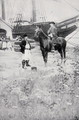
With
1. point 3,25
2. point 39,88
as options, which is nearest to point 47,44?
point 3,25

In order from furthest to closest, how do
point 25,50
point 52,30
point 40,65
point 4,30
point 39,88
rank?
point 4,30 < point 52,30 < point 25,50 < point 40,65 < point 39,88

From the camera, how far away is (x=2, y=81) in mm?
4324

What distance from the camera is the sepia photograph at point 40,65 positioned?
12.7 ft

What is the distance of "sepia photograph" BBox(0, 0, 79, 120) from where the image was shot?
3.88 metres

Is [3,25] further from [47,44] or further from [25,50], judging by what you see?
[47,44]

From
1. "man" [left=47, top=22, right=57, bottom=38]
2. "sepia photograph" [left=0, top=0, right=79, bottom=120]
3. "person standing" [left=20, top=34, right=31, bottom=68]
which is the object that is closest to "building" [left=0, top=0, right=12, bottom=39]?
"sepia photograph" [left=0, top=0, right=79, bottom=120]

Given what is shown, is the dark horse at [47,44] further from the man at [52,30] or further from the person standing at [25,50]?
the person standing at [25,50]

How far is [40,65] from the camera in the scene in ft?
15.2

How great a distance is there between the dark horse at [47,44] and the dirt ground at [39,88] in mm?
93

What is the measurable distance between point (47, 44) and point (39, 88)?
1.57 metres

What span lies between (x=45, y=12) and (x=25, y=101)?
5.59ft

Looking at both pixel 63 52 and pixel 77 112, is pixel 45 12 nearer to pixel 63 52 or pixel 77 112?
pixel 63 52

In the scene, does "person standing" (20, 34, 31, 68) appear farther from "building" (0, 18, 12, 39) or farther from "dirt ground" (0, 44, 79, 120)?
"building" (0, 18, 12, 39)

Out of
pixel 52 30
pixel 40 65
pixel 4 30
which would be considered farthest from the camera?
pixel 4 30
